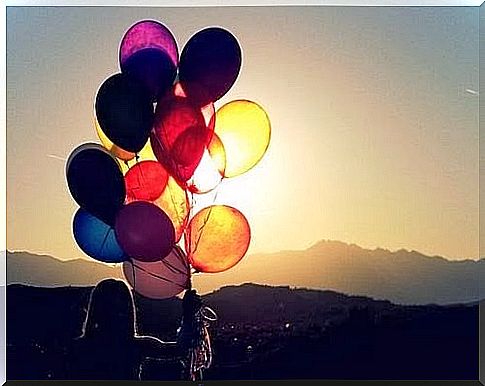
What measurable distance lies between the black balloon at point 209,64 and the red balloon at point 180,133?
5 cm

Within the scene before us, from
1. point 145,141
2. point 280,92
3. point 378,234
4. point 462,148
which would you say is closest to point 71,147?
point 145,141

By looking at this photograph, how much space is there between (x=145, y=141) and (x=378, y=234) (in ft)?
3.26

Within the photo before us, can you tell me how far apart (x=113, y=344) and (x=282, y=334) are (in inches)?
26.5

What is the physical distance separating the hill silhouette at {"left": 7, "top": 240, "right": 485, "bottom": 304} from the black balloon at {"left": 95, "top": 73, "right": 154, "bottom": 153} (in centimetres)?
51

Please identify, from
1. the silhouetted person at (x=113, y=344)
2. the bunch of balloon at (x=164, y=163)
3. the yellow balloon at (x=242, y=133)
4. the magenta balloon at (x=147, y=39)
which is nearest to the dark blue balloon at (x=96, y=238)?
the bunch of balloon at (x=164, y=163)

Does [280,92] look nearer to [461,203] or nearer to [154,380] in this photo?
[461,203]

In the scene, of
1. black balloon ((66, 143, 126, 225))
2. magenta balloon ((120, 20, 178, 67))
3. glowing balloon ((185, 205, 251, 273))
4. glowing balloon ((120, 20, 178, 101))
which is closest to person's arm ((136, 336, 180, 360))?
glowing balloon ((185, 205, 251, 273))

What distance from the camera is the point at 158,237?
13.0ft

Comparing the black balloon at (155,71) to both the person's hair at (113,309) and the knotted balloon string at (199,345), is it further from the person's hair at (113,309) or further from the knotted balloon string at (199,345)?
the knotted balloon string at (199,345)

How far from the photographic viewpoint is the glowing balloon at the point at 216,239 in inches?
156

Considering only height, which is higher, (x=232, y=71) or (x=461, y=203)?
(x=232, y=71)

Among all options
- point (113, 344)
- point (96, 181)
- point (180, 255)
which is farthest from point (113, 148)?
point (113, 344)

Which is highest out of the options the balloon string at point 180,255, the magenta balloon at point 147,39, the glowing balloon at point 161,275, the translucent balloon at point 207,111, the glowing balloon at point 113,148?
the magenta balloon at point 147,39

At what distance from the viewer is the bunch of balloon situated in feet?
13.0
